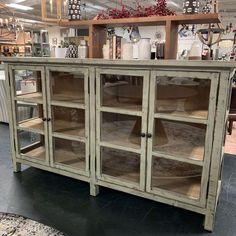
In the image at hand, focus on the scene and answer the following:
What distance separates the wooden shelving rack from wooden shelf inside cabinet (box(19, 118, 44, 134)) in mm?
896

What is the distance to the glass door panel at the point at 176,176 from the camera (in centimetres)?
201

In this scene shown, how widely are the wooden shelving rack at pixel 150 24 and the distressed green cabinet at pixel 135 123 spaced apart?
323 mm

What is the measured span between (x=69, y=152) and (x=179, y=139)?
115 centimetres

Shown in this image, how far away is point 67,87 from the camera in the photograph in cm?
236

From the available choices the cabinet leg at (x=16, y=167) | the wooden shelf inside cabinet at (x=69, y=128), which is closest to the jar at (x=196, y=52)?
the wooden shelf inside cabinet at (x=69, y=128)

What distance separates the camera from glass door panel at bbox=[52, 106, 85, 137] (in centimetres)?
233

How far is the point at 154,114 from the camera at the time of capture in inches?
74.2

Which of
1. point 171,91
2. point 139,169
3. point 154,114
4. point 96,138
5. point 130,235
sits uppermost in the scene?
point 171,91

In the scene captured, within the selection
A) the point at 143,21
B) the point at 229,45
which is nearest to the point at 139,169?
the point at 143,21

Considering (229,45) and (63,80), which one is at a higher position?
(229,45)

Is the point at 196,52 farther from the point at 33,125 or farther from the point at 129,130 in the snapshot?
the point at 33,125

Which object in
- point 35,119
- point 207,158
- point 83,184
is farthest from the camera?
point 35,119

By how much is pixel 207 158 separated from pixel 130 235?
31.2 inches

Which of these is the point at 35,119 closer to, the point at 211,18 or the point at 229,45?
the point at 211,18
